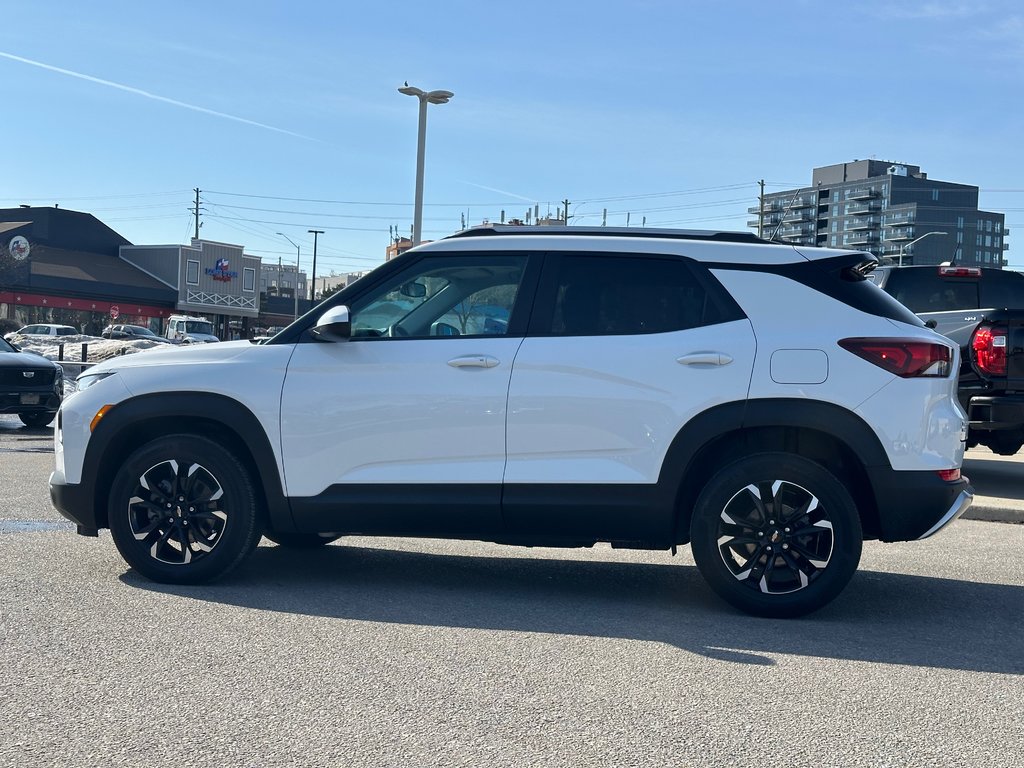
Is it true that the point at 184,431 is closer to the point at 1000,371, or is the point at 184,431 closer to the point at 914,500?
the point at 914,500

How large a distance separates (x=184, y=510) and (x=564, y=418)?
204cm

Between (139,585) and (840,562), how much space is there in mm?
3528

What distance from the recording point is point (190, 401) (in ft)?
19.6

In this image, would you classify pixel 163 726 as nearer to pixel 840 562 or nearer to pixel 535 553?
pixel 840 562

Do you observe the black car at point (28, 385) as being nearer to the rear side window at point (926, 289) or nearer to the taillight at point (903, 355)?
the rear side window at point (926, 289)

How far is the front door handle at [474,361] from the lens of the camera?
570 cm

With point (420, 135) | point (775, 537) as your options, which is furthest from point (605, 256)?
point (420, 135)

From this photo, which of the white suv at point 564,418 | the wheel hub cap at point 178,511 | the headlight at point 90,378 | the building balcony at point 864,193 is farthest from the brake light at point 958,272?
the building balcony at point 864,193

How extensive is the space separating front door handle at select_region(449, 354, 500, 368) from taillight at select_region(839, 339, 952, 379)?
1743mm

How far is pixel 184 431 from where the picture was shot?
6.11m

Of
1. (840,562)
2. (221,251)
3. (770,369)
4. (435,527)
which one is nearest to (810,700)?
(840,562)

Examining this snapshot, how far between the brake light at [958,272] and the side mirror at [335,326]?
7.48 meters

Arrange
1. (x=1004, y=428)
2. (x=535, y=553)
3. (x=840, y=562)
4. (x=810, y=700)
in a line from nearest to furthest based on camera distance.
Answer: (x=810, y=700) → (x=840, y=562) → (x=535, y=553) → (x=1004, y=428)

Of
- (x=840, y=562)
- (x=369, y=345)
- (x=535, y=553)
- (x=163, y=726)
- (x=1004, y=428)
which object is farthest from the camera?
(x=1004, y=428)
